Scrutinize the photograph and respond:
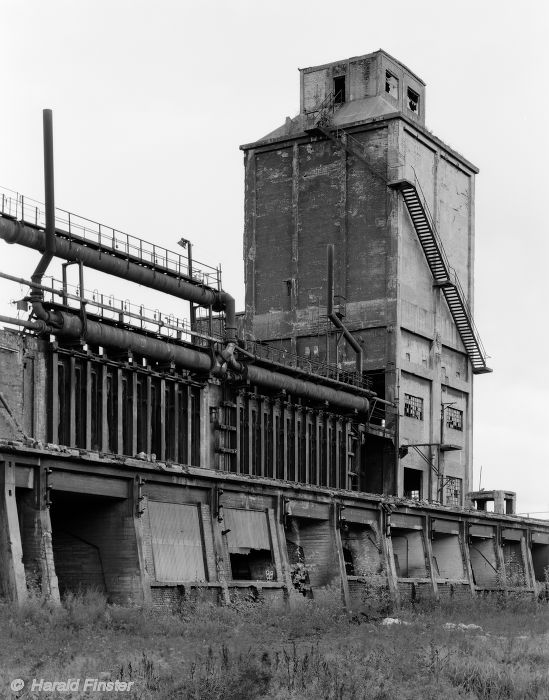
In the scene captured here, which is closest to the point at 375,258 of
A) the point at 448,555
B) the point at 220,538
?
the point at 448,555

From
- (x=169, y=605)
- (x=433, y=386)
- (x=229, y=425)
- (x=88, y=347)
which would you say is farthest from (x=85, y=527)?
(x=433, y=386)

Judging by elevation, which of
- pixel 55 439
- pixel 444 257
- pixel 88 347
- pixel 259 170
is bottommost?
pixel 55 439

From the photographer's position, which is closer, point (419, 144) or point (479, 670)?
point (479, 670)

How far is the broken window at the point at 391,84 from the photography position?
198ft

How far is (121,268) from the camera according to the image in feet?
148

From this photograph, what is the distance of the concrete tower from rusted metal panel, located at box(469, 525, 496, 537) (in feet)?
19.2

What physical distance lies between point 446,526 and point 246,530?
45.1 ft

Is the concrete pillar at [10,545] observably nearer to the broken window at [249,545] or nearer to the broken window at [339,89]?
the broken window at [249,545]

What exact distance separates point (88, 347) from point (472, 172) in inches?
1171

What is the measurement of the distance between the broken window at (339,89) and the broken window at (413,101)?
357cm

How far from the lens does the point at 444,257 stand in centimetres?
6019

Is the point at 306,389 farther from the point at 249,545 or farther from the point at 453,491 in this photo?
the point at 249,545

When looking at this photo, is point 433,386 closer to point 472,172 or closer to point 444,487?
point 444,487

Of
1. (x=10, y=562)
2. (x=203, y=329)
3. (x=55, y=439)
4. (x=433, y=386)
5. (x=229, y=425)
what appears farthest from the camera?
(x=433, y=386)
